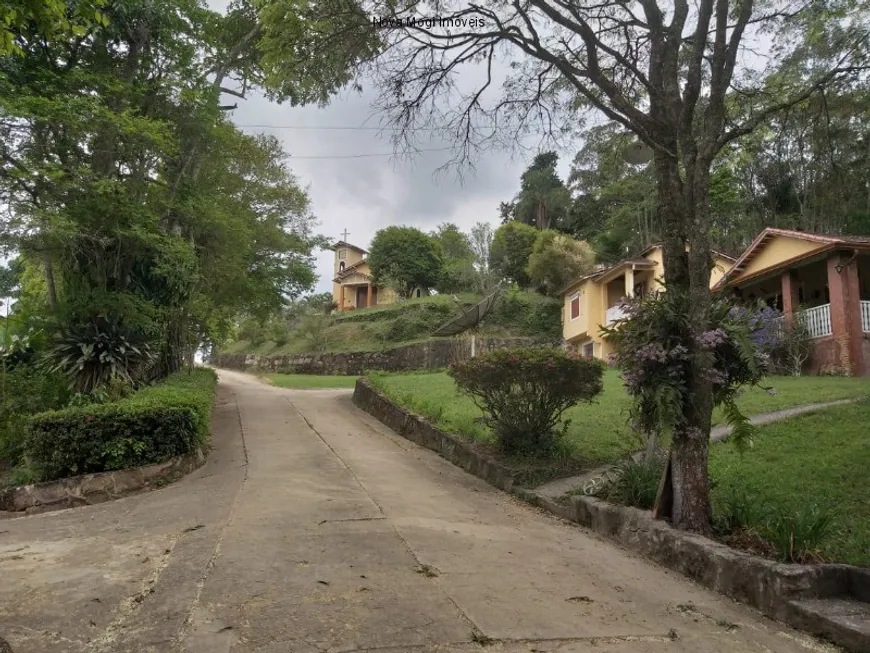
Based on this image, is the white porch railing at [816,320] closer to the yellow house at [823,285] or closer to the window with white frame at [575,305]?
the yellow house at [823,285]

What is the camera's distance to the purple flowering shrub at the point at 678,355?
5617 millimetres

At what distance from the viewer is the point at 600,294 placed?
30.5 m

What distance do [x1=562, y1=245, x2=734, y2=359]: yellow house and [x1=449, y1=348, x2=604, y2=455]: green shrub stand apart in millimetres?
18613

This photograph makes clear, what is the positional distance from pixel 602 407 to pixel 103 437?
29.3ft

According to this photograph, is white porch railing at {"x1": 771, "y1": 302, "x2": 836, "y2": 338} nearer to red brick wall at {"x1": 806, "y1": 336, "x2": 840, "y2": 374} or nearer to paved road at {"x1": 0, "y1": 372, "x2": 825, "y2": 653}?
red brick wall at {"x1": 806, "y1": 336, "x2": 840, "y2": 374}

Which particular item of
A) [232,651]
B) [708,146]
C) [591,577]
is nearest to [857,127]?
[708,146]

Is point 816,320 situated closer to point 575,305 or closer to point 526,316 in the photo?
point 575,305

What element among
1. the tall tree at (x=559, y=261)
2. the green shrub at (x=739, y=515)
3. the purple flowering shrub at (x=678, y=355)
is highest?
the tall tree at (x=559, y=261)

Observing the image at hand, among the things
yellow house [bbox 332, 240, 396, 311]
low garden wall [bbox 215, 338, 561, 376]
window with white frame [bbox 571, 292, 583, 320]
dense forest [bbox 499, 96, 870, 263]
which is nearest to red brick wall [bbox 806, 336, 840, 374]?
dense forest [bbox 499, 96, 870, 263]

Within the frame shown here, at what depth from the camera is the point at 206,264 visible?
17.7 metres

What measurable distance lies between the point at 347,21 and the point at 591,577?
6.59 m

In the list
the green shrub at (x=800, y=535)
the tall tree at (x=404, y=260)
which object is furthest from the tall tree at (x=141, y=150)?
the tall tree at (x=404, y=260)

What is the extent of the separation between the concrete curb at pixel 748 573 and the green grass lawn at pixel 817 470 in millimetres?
402

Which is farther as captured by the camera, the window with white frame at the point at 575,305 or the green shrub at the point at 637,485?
the window with white frame at the point at 575,305
